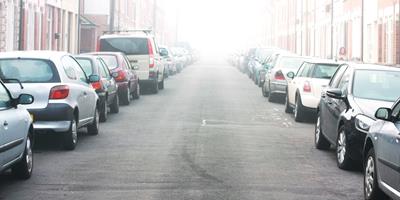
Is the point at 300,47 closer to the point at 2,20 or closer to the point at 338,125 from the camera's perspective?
the point at 2,20

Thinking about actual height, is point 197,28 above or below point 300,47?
above

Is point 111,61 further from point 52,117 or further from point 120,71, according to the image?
point 52,117

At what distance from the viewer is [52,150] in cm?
1316

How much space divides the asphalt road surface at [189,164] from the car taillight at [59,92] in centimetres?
88

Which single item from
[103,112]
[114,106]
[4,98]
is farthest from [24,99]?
[114,106]

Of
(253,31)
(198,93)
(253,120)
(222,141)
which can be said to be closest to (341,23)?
(198,93)

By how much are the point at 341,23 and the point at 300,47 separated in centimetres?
1682

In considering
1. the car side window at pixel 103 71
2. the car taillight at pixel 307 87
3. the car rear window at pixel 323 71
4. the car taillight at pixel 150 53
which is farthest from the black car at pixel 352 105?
the car taillight at pixel 150 53

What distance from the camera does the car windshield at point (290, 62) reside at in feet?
83.6

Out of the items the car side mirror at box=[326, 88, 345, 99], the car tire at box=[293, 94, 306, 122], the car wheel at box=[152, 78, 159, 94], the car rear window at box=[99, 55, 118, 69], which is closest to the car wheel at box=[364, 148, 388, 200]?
the car side mirror at box=[326, 88, 345, 99]

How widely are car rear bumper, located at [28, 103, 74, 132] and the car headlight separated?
14.6ft

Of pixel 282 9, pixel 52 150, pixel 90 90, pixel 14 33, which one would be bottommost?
pixel 52 150

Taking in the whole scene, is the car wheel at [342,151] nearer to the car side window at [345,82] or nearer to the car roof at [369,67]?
the car side window at [345,82]

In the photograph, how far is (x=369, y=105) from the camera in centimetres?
1170
